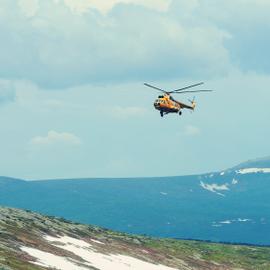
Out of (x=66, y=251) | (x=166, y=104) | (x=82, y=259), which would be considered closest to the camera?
(x=166, y=104)

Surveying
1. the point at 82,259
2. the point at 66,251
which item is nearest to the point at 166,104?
the point at 82,259

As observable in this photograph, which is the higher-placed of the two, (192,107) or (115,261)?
(192,107)

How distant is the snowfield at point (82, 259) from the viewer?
122125 millimetres

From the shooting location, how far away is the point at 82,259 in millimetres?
138750

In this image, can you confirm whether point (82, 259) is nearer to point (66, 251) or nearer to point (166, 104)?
point (66, 251)

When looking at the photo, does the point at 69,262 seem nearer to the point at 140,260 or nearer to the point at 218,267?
the point at 140,260

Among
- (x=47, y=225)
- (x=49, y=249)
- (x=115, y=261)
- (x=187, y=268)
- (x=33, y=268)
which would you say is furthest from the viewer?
(x=47, y=225)

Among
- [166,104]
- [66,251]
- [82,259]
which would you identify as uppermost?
[166,104]

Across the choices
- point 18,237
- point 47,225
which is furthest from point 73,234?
point 18,237

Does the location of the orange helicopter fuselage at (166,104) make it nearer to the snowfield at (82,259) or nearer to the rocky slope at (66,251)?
the snowfield at (82,259)

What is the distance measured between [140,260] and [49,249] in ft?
99.3

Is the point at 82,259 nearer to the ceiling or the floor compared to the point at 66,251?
nearer to the floor

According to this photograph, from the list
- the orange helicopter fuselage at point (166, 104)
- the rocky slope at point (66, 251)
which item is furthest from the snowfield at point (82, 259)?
the orange helicopter fuselage at point (166, 104)

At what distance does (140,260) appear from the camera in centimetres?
16200
